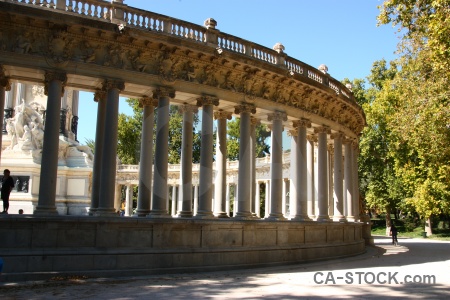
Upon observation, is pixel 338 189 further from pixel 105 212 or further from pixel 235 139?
pixel 235 139

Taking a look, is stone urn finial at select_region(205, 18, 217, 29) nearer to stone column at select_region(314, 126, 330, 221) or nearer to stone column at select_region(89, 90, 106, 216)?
stone column at select_region(89, 90, 106, 216)

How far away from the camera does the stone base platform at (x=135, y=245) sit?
1953 cm

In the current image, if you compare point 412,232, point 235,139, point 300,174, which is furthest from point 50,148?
point 412,232

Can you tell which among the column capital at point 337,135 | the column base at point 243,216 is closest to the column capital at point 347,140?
the column capital at point 337,135

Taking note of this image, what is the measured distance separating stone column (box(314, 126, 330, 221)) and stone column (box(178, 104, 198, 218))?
10.9m

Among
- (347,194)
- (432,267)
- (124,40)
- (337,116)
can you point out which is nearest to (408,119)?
(337,116)

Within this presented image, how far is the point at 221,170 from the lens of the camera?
2745 centimetres

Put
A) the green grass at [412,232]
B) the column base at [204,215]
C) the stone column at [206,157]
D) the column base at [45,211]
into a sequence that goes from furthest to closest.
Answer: the green grass at [412,232]
the stone column at [206,157]
the column base at [204,215]
the column base at [45,211]

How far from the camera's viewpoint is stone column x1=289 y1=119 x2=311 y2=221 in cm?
2998

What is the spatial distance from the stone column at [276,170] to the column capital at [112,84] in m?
9.90

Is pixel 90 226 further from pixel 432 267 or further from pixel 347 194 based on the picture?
pixel 347 194

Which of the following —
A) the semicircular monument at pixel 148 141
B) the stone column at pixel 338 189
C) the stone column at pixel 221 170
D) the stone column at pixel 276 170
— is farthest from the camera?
the stone column at pixel 338 189

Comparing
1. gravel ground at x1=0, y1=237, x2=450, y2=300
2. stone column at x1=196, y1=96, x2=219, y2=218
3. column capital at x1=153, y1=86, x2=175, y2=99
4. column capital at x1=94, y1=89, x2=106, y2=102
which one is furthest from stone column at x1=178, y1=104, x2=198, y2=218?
column capital at x1=94, y1=89, x2=106, y2=102

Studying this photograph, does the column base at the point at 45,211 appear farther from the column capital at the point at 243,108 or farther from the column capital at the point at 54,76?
the column capital at the point at 243,108
